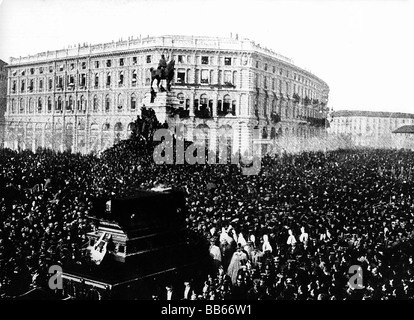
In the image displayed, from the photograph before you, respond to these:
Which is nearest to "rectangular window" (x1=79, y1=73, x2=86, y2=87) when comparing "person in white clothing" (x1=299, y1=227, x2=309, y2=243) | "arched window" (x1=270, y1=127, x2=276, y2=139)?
"arched window" (x1=270, y1=127, x2=276, y2=139)

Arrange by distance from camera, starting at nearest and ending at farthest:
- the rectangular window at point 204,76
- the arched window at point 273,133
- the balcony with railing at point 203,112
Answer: the arched window at point 273,133 → the balcony with railing at point 203,112 → the rectangular window at point 204,76

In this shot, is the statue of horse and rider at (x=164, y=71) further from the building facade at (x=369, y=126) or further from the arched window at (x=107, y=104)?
the building facade at (x=369, y=126)

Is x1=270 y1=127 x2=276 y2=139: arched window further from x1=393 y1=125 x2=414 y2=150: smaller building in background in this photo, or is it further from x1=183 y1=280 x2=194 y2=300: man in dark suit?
x1=183 y1=280 x2=194 y2=300: man in dark suit

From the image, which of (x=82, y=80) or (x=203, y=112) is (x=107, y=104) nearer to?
(x=82, y=80)

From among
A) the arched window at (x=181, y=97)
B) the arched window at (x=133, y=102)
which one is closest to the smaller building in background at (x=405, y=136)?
the arched window at (x=181, y=97)
